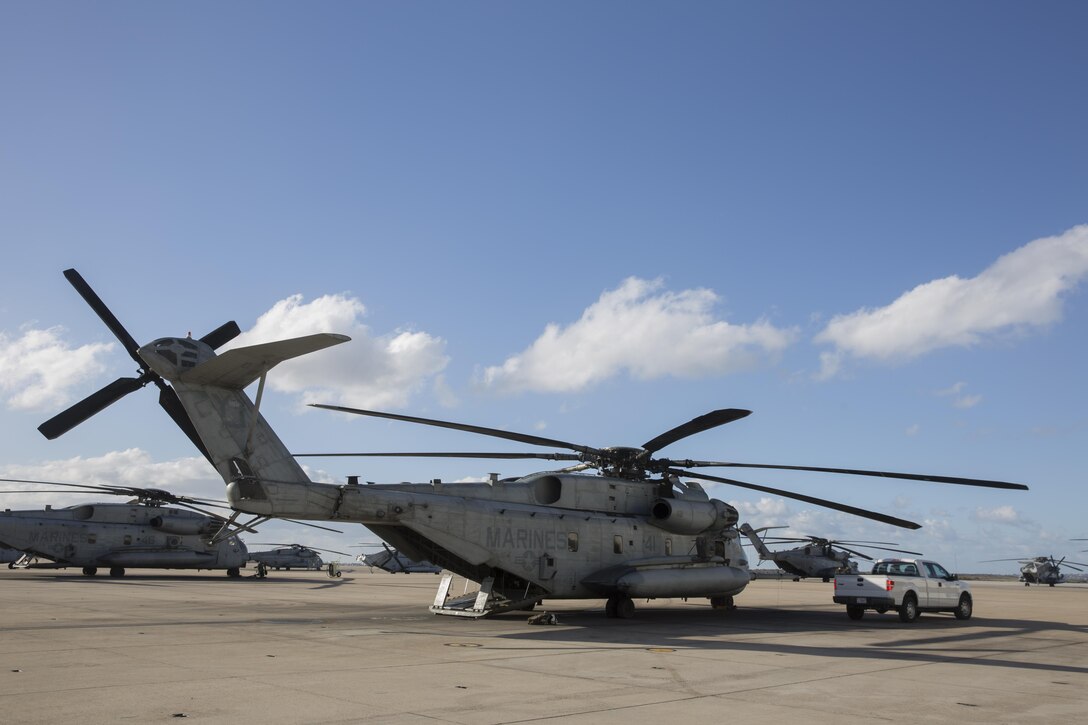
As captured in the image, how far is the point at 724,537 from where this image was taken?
80.4ft

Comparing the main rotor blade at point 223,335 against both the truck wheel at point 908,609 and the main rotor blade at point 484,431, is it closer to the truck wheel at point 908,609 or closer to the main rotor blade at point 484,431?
the main rotor blade at point 484,431

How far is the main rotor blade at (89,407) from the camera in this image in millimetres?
15367

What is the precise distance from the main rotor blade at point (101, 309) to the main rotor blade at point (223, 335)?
1749 millimetres

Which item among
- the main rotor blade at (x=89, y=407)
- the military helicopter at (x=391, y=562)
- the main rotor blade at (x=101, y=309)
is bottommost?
the military helicopter at (x=391, y=562)

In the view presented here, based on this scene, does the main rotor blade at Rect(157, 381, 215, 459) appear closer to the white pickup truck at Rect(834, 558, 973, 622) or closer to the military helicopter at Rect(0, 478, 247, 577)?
the white pickup truck at Rect(834, 558, 973, 622)

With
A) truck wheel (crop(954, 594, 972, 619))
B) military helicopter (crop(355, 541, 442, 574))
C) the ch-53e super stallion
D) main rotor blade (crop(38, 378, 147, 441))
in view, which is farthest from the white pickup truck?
military helicopter (crop(355, 541, 442, 574))

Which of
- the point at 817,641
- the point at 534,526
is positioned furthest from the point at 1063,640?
the point at 534,526

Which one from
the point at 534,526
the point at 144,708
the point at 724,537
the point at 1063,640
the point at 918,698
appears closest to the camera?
the point at 144,708

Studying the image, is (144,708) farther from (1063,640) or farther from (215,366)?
(1063,640)

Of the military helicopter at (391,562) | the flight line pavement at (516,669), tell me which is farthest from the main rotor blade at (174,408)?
the military helicopter at (391,562)

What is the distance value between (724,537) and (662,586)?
418cm

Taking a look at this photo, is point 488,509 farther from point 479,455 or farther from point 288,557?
point 288,557

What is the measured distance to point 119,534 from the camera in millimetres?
41062

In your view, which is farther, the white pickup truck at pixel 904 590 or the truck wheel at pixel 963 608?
the truck wheel at pixel 963 608
